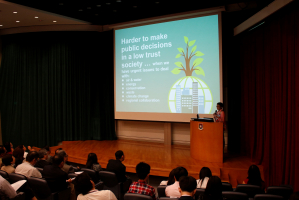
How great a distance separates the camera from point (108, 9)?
6258 millimetres

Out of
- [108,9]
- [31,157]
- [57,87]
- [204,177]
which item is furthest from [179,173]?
[57,87]

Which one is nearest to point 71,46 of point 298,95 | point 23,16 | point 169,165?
point 23,16

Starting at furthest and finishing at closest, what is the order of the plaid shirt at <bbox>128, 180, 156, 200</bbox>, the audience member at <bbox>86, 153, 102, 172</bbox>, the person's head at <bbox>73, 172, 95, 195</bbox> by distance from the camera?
the audience member at <bbox>86, 153, 102, 172</bbox>, the plaid shirt at <bbox>128, 180, 156, 200</bbox>, the person's head at <bbox>73, 172, 95, 195</bbox>

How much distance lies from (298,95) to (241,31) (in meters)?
2.28

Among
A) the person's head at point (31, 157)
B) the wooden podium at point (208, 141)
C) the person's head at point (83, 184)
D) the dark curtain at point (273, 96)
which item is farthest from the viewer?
the wooden podium at point (208, 141)

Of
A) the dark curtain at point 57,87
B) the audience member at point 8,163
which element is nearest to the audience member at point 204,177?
the audience member at point 8,163

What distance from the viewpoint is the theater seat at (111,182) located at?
3.13 meters

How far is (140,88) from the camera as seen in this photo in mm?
6719

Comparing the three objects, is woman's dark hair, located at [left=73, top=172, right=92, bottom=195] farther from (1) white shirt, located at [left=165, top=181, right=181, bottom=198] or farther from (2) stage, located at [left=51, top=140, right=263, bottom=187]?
(2) stage, located at [left=51, top=140, right=263, bottom=187]

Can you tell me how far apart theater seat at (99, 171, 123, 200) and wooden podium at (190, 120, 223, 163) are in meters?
2.13

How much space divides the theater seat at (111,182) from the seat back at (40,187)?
69 centimetres

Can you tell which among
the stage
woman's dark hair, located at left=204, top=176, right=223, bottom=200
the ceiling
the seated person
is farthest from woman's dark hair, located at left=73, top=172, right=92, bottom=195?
the ceiling

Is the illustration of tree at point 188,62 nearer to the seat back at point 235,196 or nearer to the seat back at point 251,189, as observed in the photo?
the seat back at point 251,189

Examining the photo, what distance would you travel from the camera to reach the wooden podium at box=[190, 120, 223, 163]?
460cm
